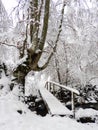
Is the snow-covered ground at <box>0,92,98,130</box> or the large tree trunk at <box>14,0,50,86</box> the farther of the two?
the large tree trunk at <box>14,0,50,86</box>

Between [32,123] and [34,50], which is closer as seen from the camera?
[32,123]

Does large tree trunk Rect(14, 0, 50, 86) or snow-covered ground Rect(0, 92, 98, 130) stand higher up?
large tree trunk Rect(14, 0, 50, 86)

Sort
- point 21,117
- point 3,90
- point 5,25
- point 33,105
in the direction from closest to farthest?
point 21,117
point 3,90
point 33,105
point 5,25

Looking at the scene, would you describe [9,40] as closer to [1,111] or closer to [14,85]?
[14,85]

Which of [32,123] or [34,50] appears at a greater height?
[34,50]

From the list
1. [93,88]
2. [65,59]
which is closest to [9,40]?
[65,59]

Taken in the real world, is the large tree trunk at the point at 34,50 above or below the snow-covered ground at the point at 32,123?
above

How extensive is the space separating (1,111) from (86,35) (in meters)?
9.09

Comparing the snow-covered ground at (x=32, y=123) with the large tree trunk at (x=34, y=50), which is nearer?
the snow-covered ground at (x=32, y=123)

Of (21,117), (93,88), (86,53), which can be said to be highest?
(86,53)

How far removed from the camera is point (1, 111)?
5.84 m

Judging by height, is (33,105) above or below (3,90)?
below

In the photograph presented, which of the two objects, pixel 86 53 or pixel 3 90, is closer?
pixel 3 90

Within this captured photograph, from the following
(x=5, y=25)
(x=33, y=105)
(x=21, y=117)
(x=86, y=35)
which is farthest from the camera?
(x=86, y=35)
